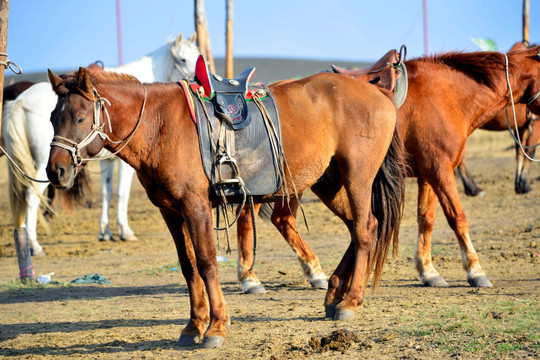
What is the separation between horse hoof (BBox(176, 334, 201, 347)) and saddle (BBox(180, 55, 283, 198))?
1072 mm

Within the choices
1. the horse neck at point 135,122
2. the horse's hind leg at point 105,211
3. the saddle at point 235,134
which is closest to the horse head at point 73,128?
the horse neck at point 135,122

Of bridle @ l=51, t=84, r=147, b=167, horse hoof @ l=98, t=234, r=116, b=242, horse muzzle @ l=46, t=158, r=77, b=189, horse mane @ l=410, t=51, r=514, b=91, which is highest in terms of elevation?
horse mane @ l=410, t=51, r=514, b=91

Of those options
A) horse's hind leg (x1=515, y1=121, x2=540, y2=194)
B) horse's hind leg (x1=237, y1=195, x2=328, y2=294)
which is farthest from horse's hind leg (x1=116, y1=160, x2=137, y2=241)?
horse's hind leg (x1=515, y1=121, x2=540, y2=194)

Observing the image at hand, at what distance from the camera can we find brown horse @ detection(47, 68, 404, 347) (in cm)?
427

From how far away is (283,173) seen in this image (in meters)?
4.77

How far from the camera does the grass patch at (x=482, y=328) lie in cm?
398

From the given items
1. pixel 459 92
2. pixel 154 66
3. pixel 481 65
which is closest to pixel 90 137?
pixel 459 92

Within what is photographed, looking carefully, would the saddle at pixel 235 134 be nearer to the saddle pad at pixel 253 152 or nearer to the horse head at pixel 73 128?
the saddle pad at pixel 253 152

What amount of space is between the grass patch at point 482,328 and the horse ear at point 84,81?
2.84 meters

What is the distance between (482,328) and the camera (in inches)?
174

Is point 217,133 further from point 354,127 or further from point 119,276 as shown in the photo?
point 119,276

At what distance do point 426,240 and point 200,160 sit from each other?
294cm

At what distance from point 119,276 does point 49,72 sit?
13.2ft

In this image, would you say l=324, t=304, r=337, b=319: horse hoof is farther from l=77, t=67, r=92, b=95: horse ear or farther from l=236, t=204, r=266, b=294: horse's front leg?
l=77, t=67, r=92, b=95: horse ear
